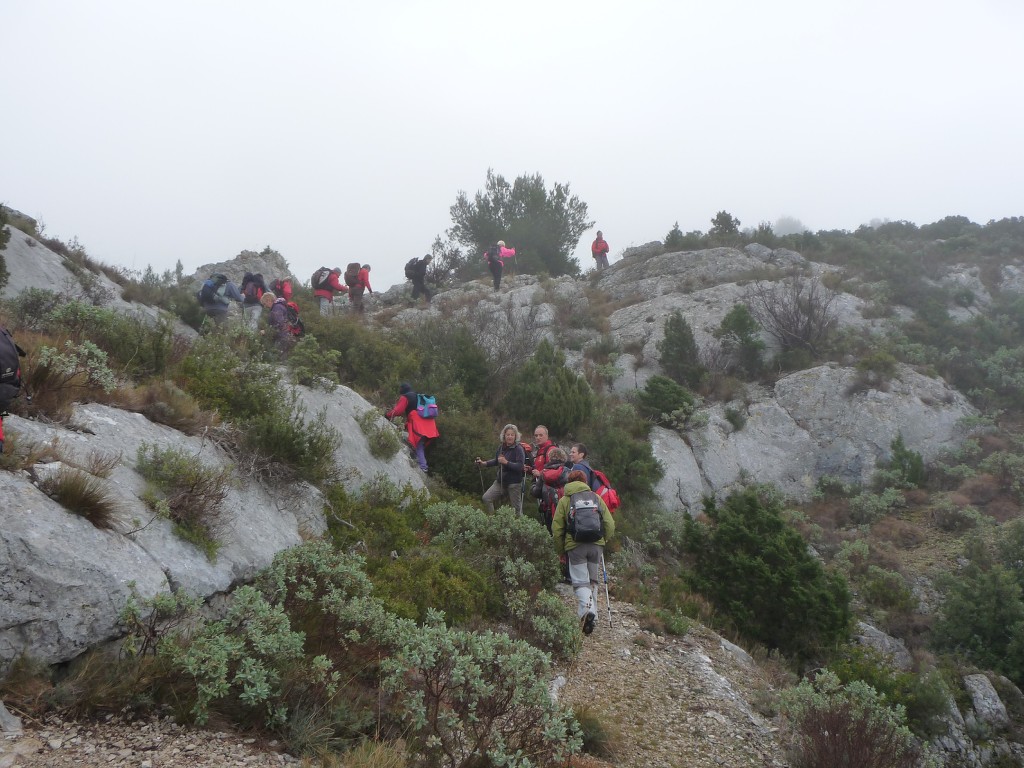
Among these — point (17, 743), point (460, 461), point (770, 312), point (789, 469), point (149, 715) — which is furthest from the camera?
point (770, 312)

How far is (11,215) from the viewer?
13.8 meters

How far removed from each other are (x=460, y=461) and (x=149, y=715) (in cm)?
704

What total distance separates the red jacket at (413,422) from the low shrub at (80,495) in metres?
5.99

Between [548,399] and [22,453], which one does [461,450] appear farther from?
[22,453]

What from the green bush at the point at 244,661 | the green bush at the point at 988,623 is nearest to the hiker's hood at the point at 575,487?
the green bush at the point at 244,661

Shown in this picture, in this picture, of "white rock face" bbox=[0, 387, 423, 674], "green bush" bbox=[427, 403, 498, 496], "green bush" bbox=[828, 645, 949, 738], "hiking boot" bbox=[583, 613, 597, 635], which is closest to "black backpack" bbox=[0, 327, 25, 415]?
"white rock face" bbox=[0, 387, 423, 674]

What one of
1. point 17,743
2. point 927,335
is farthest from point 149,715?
point 927,335

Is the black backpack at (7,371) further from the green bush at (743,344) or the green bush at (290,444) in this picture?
the green bush at (743,344)

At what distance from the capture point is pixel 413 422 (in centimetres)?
1037

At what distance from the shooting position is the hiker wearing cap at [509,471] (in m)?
9.45

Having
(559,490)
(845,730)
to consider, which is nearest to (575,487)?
(559,490)

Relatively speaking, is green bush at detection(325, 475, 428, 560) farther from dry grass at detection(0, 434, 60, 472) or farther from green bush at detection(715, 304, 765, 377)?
green bush at detection(715, 304, 765, 377)

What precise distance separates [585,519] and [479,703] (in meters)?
3.44

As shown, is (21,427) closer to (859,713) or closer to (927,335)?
(859,713)
